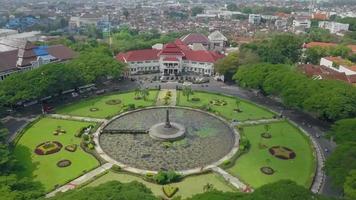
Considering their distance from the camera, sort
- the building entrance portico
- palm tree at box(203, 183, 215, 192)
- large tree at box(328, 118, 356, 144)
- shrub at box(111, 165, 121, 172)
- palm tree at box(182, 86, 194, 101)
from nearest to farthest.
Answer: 1. palm tree at box(203, 183, 215, 192)
2. shrub at box(111, 165, 121, 172)
3. large tree at box(328, 118, 356, 144)
4. palm tree at box(182, 86, 194, 101)
5. the building entrance portico

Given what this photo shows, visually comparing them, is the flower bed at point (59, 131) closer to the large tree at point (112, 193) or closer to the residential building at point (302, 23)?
the large tree at point (112, 193)

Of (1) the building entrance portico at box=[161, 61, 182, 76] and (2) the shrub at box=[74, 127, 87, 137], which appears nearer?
(2) the shrub at box=[74, 127, 87, 137]

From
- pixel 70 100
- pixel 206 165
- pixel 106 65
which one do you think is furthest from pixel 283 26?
Result: pixel 206 165

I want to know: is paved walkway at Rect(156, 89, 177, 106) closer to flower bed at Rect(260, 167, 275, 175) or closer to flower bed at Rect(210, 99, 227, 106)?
flower bed at Rect(210, 99, 227, 106)

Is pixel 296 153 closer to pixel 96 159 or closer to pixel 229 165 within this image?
pixel 229 165

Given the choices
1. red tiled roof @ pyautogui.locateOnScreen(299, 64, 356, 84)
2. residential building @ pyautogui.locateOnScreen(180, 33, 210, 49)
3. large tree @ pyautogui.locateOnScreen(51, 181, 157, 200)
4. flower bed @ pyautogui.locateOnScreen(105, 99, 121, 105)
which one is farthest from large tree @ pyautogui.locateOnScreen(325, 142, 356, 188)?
residential building @ pyautogui.locateOnScreen(180, 33, 210, 49)

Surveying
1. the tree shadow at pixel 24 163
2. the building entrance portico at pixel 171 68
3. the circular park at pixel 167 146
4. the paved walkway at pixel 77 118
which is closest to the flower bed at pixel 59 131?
the circular park at pixel 167 146

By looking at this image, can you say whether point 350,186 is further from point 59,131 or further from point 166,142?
point 59,131
